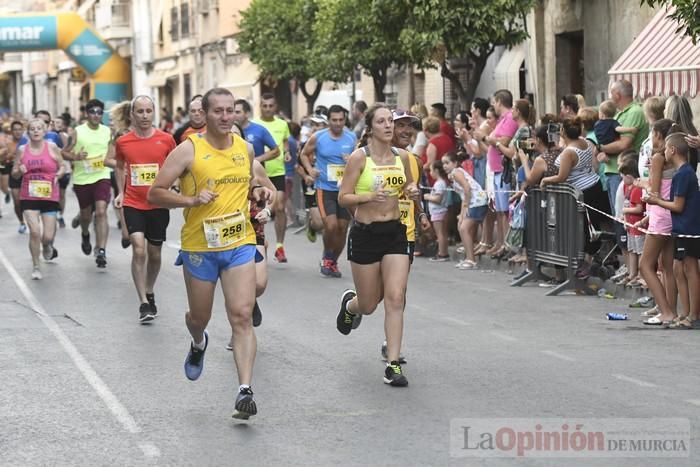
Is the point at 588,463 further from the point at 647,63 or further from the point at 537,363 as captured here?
the point at 647,63

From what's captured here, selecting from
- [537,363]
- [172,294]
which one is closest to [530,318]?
[537,363]

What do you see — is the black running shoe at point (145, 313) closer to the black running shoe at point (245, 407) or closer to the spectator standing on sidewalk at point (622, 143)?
the black running shoe at point (245, 407)

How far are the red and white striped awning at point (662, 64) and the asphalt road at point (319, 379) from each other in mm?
3508

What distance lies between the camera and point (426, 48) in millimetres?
23156

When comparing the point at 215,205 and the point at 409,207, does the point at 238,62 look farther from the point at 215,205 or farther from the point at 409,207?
the point at 215,205

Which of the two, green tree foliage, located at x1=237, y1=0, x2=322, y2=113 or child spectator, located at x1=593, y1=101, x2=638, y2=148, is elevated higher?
green tree foliage, located at x1=237, y1=0, x2=322, y2=113

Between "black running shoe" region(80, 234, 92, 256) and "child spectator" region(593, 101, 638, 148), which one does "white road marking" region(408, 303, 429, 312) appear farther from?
"black running shoe" region(80, 234, 92, 256)

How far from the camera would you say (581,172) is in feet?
50.8

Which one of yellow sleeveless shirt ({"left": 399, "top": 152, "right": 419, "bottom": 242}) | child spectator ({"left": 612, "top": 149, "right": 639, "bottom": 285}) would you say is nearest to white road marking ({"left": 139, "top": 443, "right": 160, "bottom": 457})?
yellow sleeveless shirt ({"left": 399, "top": 152, "right": 419, "bottom": 242})

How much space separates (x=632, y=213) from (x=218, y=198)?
20.5ft

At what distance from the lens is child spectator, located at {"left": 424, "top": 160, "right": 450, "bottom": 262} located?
19.0 meters

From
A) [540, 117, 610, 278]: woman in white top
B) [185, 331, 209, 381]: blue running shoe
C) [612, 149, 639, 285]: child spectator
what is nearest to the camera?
[185, 331, 209, 381]: blue running shoe

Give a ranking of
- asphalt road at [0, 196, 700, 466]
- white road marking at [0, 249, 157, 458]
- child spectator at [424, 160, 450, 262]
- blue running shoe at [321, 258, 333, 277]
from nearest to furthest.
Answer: asphalt road at [0, 196, 700, 466]
white road marking at [0, 249, 157, 458]
blue running shoe at [321, 258, 333, 277]
child spectator at [424, 160, 450, 262]

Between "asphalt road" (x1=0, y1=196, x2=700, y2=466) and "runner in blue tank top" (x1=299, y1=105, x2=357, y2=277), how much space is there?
4.47 ft
